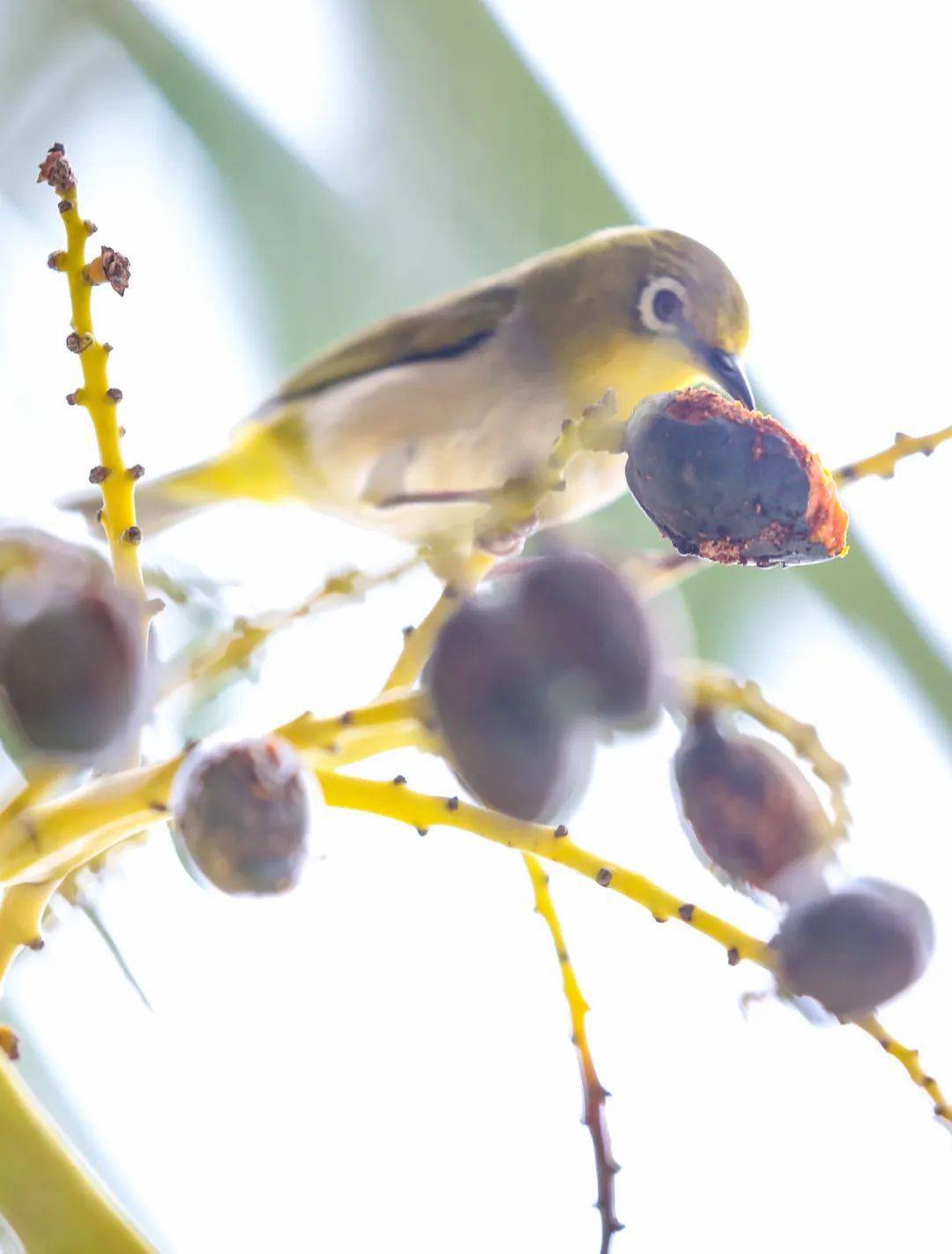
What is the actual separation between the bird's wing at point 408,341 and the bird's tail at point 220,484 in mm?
30

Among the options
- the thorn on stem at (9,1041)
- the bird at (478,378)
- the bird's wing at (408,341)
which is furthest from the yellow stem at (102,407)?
the bird's wing at (408,341)

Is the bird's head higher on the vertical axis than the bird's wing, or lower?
lower

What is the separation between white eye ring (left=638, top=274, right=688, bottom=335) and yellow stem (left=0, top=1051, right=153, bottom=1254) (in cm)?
55

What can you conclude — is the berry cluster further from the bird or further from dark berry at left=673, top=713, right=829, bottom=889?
the bird

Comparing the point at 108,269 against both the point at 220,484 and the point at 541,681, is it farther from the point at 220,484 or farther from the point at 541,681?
the point at 220,484

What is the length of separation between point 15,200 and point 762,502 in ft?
2.09

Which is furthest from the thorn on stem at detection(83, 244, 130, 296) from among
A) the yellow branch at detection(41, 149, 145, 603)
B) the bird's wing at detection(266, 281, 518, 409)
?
the bird's wing at detection(266, 281, 518, 409)

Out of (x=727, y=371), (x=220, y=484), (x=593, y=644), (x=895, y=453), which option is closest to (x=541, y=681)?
(x=593, y=644)

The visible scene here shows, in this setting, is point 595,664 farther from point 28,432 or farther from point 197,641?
point 28,432

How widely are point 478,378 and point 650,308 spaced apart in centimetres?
10

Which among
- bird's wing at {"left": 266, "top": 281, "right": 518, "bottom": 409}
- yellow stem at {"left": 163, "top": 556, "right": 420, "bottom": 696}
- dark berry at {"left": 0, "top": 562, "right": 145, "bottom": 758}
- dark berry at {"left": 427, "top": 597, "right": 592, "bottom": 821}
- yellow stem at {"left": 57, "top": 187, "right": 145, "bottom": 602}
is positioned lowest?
dark berry at {"left": 427, "top": 597, "right": 592, "bottom": 821}

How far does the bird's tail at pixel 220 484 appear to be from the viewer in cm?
76

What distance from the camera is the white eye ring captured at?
2.35ft

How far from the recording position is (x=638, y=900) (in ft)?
1.00
